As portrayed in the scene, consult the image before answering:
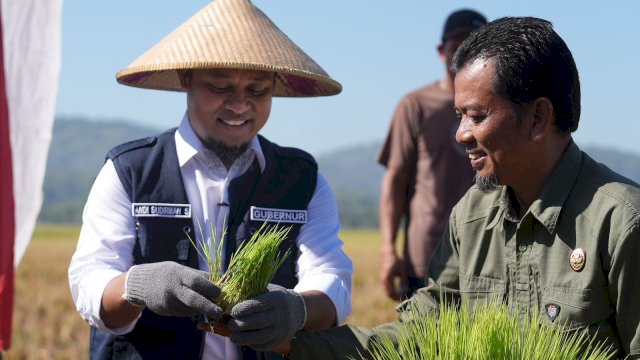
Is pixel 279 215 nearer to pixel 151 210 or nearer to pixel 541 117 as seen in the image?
pixel 151 210

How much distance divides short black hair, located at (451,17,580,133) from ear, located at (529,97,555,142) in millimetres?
19

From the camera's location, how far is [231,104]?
13.3ft

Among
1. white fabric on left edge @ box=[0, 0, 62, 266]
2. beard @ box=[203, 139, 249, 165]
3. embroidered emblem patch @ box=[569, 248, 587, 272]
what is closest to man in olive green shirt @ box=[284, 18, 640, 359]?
embroidered emblem patch @ box=[569, 248, 587, 272]

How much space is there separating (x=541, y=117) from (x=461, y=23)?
3.54 m

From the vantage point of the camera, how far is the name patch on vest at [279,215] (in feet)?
13.7

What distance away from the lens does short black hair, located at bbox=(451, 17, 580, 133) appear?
10.7 ft

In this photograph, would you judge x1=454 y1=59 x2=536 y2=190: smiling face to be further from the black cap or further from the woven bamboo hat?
the black cap

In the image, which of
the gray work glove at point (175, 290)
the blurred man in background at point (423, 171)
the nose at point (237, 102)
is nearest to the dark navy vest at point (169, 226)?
the nose at point (237, 102)

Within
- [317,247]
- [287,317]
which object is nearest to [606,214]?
[287,317]

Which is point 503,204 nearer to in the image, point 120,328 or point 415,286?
point 120,328

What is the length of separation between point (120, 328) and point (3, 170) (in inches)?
41.7

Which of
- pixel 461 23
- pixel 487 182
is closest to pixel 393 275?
pixel 461 23

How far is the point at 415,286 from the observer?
6.84 meters

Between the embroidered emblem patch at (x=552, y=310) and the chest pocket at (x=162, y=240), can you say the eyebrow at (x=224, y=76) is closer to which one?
the chest pocket at (x=162, y=240)
